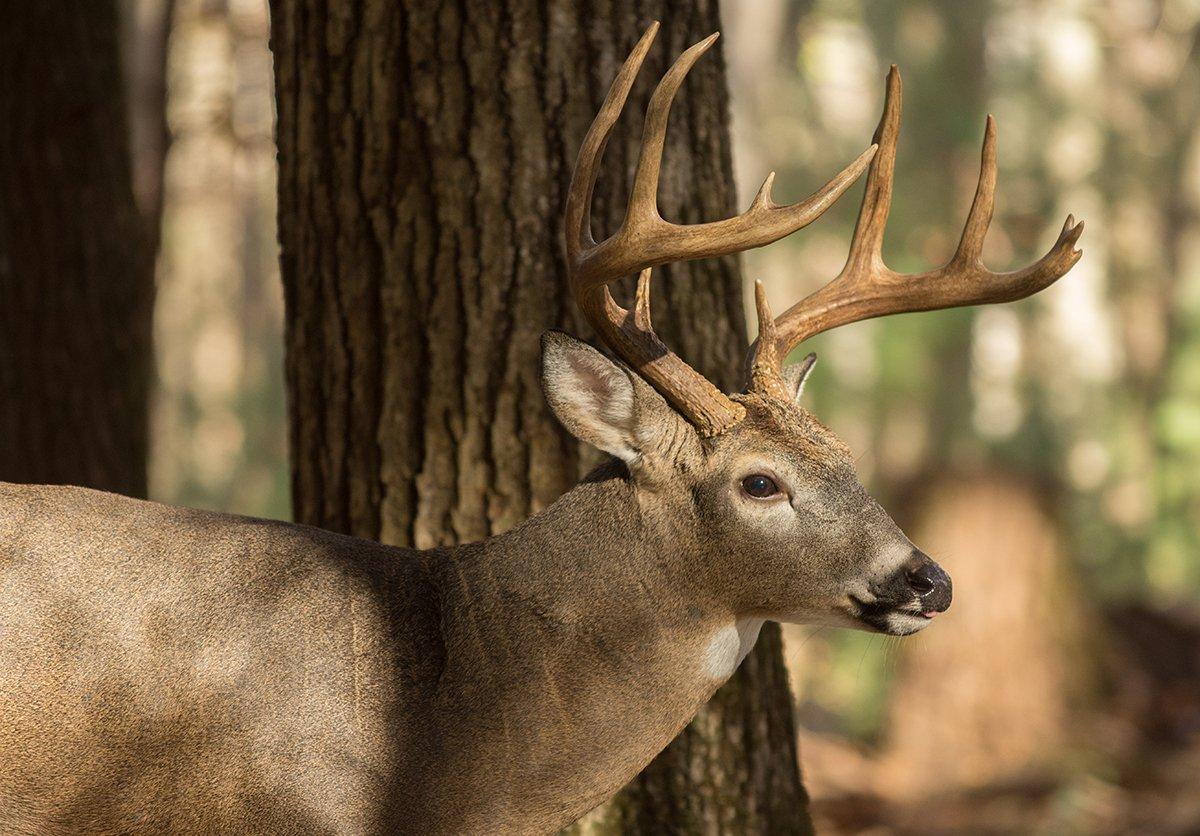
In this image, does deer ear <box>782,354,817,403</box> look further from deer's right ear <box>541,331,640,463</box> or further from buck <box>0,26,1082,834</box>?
deer's right ear <box>541,331,640,463</box>

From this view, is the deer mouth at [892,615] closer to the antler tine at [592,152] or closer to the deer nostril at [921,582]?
the deer nostril at [921,582]

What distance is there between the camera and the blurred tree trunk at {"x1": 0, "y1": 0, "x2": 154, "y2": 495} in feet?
25.3

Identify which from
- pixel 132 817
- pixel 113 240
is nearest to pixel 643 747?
pixel 132 817

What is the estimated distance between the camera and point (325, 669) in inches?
152

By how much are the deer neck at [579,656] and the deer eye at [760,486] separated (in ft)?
0.72

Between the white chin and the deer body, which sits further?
the white chin

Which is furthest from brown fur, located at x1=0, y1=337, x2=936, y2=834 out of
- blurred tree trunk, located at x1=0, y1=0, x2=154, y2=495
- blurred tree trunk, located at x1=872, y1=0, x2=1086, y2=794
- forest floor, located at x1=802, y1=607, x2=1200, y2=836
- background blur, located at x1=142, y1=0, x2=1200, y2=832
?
blurred tree trunk, located at x1=872, y1=0, x2=1086, y2=794

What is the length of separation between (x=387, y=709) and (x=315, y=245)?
2.09 m

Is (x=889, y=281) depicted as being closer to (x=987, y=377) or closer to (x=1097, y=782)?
(x=1097, y=782)

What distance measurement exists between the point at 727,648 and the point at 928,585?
596mm

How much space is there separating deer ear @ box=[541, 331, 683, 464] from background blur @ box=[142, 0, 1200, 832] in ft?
3.48

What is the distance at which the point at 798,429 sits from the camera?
13.9 feet

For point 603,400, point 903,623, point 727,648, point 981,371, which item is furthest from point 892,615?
point 981,371

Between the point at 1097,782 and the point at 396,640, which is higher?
the point at 396,640
